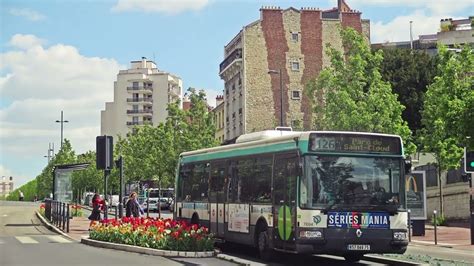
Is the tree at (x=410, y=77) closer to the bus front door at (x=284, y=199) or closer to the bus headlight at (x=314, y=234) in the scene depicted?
the bus front door at (x=284, y=199)

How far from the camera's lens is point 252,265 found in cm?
1465

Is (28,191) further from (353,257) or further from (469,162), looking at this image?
(353,257)

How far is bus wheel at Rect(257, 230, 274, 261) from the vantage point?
16.0 metres

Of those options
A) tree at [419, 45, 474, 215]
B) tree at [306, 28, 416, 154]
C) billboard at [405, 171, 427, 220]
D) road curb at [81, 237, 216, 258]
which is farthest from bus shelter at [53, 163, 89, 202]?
tree at [419, 45, 474, 215]

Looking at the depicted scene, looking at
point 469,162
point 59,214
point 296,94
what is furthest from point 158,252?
point 296,94

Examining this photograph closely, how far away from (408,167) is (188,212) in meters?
8.82

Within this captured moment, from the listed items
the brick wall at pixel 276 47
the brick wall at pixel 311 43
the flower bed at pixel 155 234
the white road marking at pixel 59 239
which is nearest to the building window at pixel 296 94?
the brick wall at pixel 276 47

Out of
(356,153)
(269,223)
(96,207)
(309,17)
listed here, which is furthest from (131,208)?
(309,17)

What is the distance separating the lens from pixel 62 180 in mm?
35156

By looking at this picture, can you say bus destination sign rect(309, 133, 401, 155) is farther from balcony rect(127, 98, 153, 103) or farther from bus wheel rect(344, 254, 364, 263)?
balcony rect(127, 98, 153, 103)

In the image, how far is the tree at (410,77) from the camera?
173 ft

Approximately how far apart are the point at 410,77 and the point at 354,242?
133 ft

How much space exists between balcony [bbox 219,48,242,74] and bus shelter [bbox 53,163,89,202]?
33.5 meters

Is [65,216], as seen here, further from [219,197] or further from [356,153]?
[356,153]
